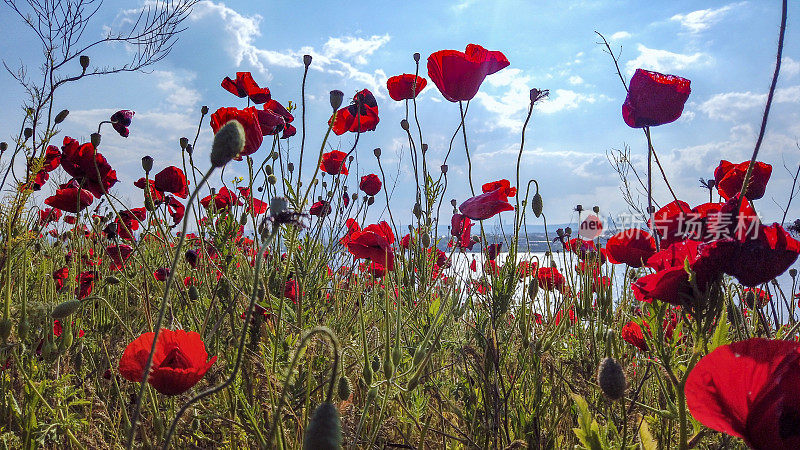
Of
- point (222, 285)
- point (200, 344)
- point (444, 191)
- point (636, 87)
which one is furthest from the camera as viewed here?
point (444, 191)

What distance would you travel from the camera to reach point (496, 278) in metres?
1.39

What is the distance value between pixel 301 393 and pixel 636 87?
109cm

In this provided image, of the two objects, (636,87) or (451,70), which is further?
(451,70)

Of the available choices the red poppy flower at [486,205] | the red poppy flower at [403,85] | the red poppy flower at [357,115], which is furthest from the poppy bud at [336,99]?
the red poppy flower at [403,85]

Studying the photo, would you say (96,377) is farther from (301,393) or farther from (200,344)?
(200,344)

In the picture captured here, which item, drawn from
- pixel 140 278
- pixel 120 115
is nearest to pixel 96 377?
pixel 140 278

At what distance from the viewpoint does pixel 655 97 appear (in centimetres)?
110

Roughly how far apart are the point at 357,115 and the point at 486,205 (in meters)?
0.79

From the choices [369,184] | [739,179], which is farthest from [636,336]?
[369,184]

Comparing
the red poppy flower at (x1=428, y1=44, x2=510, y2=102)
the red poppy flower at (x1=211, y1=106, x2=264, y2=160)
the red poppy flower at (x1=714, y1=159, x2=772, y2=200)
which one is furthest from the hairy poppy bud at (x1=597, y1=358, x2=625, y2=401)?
the red poppy flower at (x1=428, y1=44, x2=510, y2=102)

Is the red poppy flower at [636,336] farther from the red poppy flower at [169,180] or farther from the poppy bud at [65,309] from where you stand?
the red poppy flower at [169,180]

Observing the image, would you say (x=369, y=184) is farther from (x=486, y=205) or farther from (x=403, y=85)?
(x=486, y=205)

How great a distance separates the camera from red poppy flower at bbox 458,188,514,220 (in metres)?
1.26

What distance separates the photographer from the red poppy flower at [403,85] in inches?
80.7
